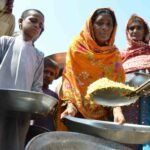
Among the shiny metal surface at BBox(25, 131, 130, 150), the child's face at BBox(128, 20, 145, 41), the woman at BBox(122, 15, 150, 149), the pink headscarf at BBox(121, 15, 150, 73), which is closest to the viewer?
the shiny metal surface at BBox(25, 131, 130, 150)

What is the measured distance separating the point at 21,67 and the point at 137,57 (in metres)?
1.02

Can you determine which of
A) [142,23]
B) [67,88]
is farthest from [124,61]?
[67,88]

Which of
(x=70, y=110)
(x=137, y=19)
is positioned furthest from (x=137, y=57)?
(x=70, y=110)

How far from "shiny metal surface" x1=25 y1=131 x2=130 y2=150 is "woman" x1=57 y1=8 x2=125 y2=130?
14.5 inches

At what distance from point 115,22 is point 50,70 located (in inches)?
19.5

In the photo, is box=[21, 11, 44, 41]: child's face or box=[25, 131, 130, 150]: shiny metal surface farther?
box=[21, 11, 44, 41]: child's face

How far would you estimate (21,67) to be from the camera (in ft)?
5.98

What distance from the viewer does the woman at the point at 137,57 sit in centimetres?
230

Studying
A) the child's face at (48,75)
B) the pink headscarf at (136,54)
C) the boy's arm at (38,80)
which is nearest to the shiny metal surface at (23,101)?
the boy's arm at (38,80)

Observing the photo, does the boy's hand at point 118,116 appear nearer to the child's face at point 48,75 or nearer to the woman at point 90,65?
the woman at point 90,65

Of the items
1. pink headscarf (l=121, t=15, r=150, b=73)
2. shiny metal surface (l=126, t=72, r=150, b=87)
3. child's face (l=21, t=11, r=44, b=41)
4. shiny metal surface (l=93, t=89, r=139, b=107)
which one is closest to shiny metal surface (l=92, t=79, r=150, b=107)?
shiny metal surface (l=93, t=89, r=139, b=107)

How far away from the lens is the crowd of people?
1.84m

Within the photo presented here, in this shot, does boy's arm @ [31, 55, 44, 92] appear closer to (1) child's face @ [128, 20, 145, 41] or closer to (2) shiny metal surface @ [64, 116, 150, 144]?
(2) shiny metal surface @ [64, 116, 150, 144]

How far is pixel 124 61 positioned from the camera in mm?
2637
